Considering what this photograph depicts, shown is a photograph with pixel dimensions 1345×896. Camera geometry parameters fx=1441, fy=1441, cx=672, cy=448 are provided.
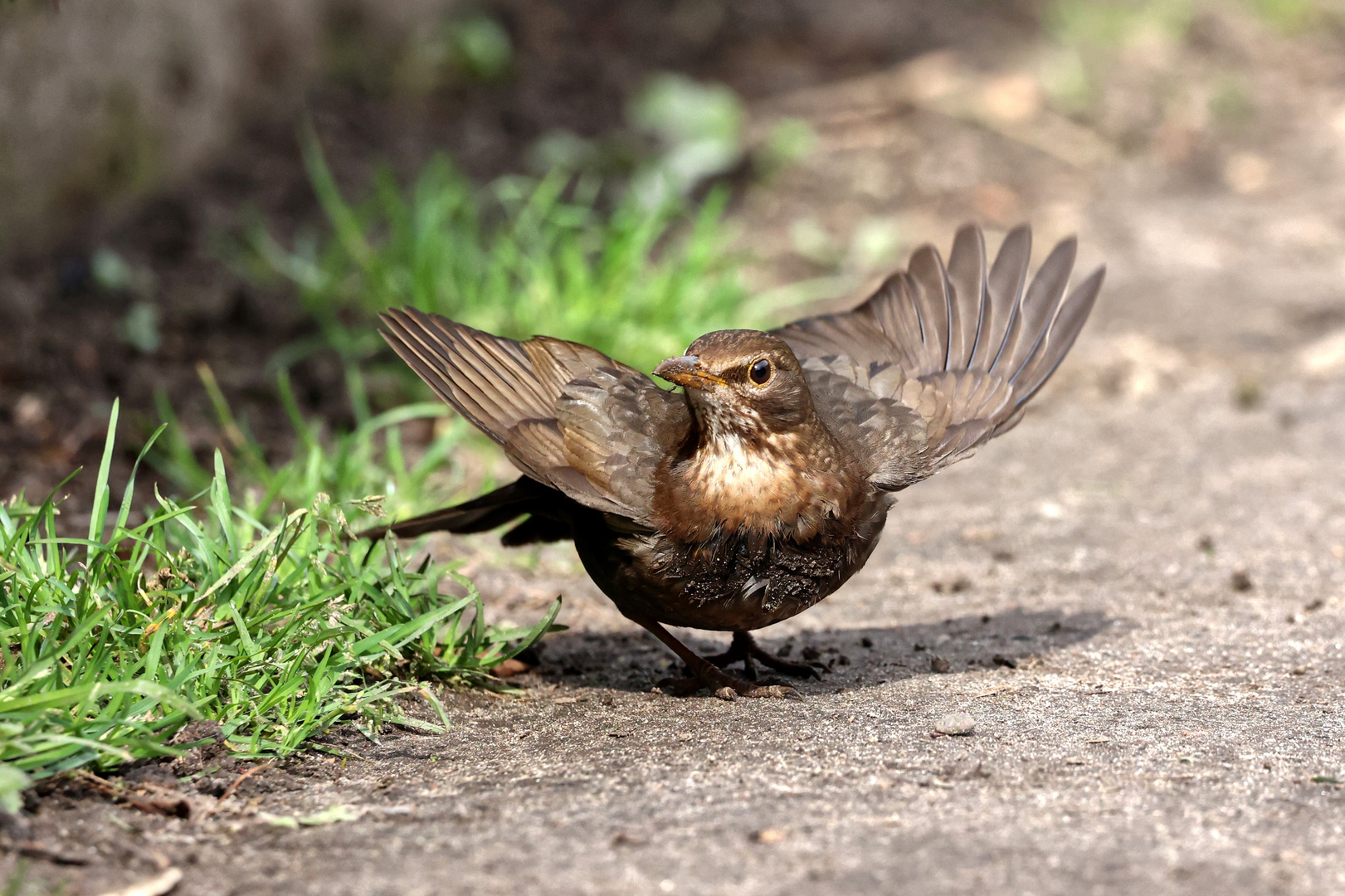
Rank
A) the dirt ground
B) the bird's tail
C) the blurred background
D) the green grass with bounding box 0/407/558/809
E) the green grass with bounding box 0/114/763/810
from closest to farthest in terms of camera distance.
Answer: the dirt ground → the green grass with bounding box 0/407/558/809 → the green grass with bounding box 0/114/763/810 → the bird's tail → the blurred background

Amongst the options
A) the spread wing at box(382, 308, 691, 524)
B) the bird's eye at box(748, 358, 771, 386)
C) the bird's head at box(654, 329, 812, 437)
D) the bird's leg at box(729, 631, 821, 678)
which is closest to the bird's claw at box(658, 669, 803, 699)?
the bird's leg at box(729, 631, 821, 678)

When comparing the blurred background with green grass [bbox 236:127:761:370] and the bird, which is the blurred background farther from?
the bird

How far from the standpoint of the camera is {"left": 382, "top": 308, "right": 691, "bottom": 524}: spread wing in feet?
12.2

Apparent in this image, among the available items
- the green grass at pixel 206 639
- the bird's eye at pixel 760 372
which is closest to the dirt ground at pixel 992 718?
the green grass at pixel 206 639

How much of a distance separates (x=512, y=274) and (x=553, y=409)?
3189 millimetres

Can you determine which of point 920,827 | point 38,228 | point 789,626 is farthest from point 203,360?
point 920,827

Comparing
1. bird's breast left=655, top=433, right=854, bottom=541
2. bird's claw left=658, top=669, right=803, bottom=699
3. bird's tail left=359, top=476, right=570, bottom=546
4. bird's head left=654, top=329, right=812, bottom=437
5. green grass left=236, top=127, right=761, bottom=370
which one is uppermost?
green grass left=236, top=127, right=761, bottom=370

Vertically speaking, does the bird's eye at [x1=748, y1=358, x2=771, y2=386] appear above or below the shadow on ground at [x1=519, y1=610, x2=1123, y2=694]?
above

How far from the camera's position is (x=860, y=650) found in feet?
14.3

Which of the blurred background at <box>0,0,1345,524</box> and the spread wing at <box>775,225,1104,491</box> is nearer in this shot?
the spread wing at <box>775,225,1104,491</box>

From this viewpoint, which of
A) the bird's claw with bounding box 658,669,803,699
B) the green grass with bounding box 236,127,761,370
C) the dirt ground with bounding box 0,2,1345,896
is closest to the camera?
the dirt ground with bounding box 0,2,1345,896

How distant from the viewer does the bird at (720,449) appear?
12.0ft

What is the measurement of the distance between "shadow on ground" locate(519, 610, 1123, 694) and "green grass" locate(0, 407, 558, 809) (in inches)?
15.3

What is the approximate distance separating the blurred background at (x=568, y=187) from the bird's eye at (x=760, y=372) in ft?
5.69
